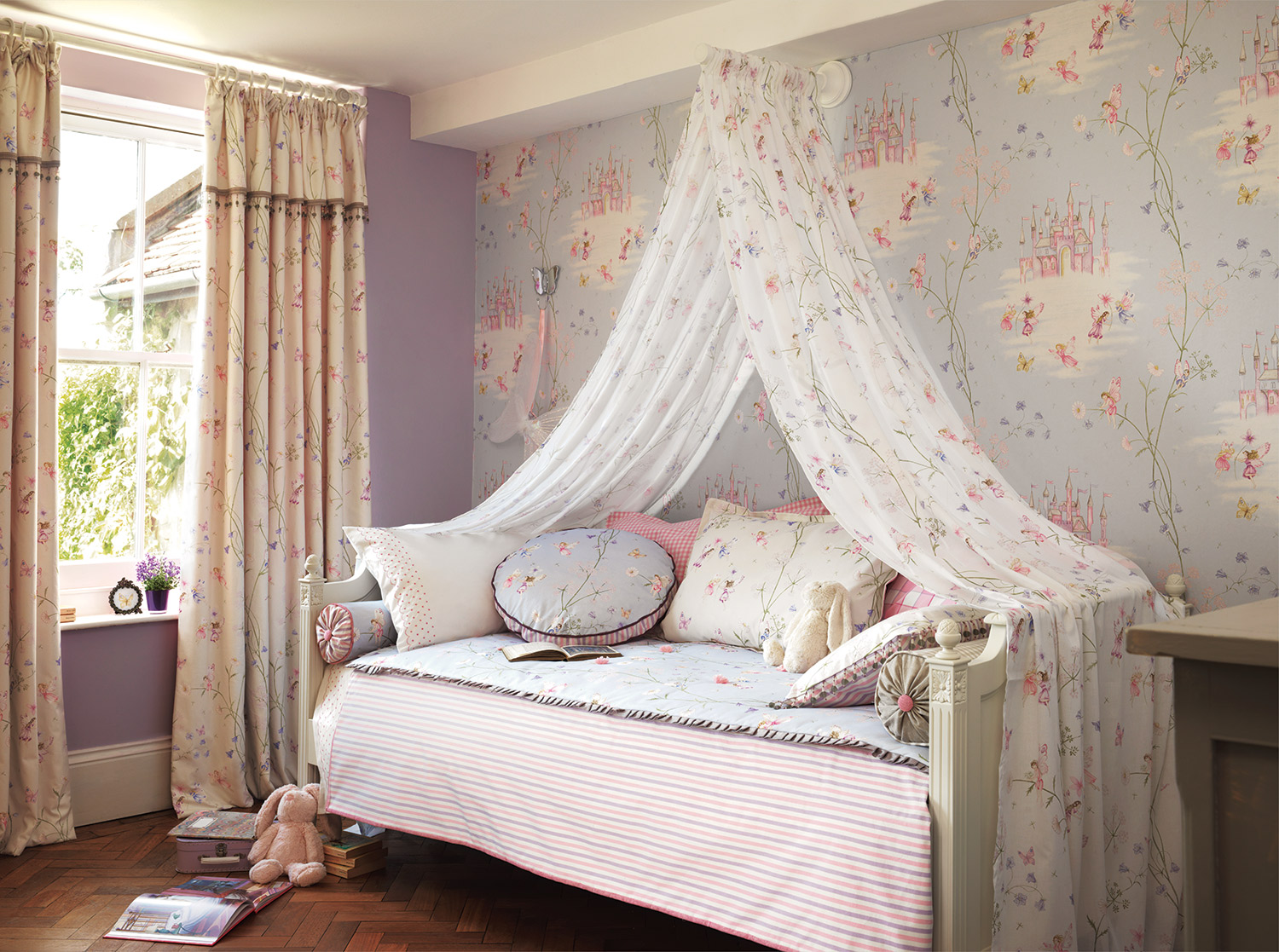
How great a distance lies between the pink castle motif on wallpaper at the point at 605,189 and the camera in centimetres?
403

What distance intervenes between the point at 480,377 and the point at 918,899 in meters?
3.11

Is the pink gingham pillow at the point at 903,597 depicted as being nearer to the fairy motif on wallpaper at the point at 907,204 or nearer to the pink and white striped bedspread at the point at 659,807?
the pink and white striped bedspread at the point at 659,807

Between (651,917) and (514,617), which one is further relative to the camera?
(514,617)

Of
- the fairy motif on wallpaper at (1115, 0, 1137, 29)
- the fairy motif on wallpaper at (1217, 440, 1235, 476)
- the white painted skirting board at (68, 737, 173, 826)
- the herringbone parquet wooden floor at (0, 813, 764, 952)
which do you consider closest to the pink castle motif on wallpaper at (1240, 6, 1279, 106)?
the fairy motif on wallpaper at (1115, 0, 1137, 29)

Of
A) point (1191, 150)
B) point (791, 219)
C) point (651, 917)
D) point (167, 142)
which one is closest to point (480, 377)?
point (167, 142)

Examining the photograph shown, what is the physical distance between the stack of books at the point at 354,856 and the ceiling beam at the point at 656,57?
258 cm

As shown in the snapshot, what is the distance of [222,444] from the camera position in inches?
148

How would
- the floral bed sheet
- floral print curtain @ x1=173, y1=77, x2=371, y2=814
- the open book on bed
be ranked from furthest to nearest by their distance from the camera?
floral print curtain @ x1=173, y1=77, x2=371, y2=814
the open book on bed
the floral bed sheet

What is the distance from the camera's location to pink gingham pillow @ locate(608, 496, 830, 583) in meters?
3.42

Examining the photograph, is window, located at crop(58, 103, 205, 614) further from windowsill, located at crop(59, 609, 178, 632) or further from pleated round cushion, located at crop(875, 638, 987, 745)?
pleated round cushion, located at crop(875, 638, 987, 745)

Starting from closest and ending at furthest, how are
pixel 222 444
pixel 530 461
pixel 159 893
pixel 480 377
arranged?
pixel 159 893 → pixel 530 461 → pixel 222 444 → pixel 480 377

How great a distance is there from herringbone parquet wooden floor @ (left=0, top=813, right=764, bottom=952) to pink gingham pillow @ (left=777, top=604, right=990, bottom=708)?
72 cm

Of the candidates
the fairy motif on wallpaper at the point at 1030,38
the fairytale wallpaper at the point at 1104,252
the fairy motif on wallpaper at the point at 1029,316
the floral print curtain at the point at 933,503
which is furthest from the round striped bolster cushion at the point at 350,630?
the fairy motif on wallpaper at the point at 1030,38

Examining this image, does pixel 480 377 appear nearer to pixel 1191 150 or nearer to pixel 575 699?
pixel 575 699
